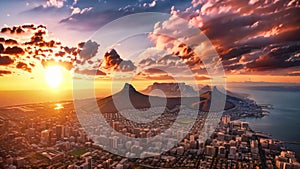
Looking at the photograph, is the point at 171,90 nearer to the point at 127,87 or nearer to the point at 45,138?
the point at 127,87

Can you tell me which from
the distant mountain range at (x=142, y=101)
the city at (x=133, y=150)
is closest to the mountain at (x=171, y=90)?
the distant mountain range at (x=142, y=101)

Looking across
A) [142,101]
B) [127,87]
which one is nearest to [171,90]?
[142,101]

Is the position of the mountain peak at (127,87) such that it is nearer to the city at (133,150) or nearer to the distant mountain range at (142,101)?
the distant mountain range at (142,101)

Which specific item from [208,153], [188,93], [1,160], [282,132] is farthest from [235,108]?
[1,160]

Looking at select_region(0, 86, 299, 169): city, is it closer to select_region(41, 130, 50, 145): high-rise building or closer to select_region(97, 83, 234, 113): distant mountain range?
select_region(41, 130, 50, 145): high-rise building

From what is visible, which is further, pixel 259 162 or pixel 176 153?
pixel 176 153

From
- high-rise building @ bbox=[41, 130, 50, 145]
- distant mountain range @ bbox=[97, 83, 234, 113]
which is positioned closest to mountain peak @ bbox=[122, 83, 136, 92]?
distant mountain range @ bbox=[97, 83, 234, 113]

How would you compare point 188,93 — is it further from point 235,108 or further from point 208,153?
point 208,153

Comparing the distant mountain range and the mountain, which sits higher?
the mountain
